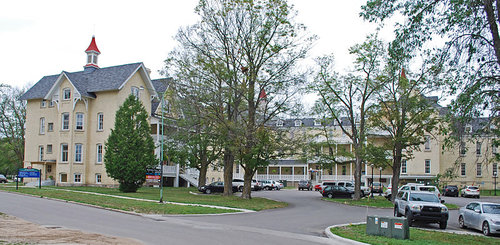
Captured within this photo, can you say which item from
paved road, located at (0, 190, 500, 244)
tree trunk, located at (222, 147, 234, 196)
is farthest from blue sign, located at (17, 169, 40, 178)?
tree trunk, located at (222, 147, 234, 196)

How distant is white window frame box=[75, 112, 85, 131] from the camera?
45.7 metres

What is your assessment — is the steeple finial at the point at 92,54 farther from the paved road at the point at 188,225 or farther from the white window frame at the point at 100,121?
the paved road at the point at 188,225

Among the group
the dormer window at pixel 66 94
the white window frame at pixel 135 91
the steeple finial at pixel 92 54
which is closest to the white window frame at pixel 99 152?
the dormer window at pixel 66 94

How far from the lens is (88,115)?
45.8 m

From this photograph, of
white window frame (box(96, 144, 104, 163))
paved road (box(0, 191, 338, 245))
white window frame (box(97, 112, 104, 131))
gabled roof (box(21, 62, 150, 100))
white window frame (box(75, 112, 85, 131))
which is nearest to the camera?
paved road (box(0, 191, 338, 245))

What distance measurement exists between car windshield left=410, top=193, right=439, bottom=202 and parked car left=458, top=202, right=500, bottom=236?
52.9 inches

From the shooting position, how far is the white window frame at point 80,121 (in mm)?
45688

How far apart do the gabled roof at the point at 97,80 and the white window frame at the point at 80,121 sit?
7.60 ft

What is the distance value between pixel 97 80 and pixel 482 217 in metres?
39.6

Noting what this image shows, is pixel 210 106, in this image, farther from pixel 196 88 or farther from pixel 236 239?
pixel 236 239

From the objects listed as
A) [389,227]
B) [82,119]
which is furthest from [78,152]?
[389,227]

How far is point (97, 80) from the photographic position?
4656 centimetres

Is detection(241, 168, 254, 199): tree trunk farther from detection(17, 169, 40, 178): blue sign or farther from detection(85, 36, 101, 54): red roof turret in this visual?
detection(85, 36, 101, 54): red roof turret

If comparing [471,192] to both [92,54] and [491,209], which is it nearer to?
[491,209]
